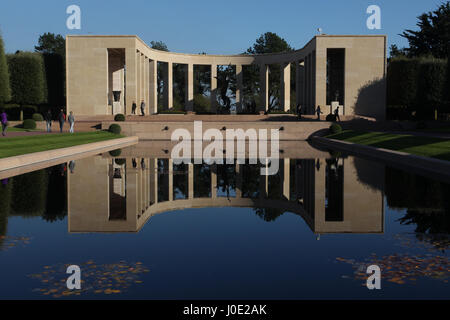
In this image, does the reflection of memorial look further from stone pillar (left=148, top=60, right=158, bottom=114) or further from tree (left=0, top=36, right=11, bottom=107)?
stone pillar (left=148, top=60, right=158, bottom=114)

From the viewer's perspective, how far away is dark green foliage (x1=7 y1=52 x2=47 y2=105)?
193 ft

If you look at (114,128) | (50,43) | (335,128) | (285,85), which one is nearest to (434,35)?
(285,85)

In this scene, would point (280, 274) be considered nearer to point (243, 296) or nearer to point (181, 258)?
point (243, 296)

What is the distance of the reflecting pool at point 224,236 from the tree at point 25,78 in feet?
154

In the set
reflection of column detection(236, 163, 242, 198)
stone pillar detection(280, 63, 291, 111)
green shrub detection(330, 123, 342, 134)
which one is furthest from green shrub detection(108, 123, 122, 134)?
stone pillar detection(280, 63, 291, 111)

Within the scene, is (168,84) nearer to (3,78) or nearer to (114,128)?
(3,78)

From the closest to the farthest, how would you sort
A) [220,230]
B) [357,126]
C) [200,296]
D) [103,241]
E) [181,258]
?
[200,296] < [181,258] < [103,241] < [220,230] < [357,126]

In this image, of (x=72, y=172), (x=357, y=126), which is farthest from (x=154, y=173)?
(x=357, y=126)

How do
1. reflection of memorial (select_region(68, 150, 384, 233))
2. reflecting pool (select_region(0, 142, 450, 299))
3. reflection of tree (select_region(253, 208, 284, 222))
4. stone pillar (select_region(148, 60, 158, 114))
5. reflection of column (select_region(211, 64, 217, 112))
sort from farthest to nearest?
stone pillar (select_region(148, 60, 158, 114)), reflection of column (select_region(211, 64, 217, 112)), reflection of tree (select_region(253, 208, 284, 222)), reflection of memorial (select_region(68, 150, 384, 233)), reflecting pool (select_region(0, 142, 450, 299))

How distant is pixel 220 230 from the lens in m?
8.52

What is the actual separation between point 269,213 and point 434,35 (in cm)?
6328

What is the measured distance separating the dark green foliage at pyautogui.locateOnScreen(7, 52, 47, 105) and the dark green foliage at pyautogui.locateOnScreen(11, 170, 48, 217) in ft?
153

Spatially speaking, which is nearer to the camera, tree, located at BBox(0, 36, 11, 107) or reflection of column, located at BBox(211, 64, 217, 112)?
tree, located at BBox(0, 36, 11, 107)

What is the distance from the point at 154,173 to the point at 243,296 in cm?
1251
